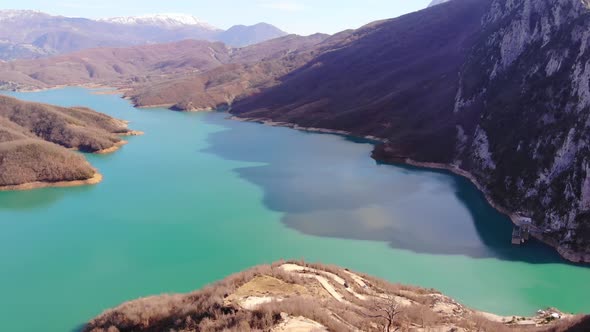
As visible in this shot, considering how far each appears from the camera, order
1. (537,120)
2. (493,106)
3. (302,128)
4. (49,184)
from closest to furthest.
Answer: (537,120) < (49,184) < (493,106) < (302,128)

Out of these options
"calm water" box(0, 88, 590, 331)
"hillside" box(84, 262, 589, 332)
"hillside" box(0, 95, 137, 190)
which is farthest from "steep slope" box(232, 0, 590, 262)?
"hillside" box(0, 95, 137, 190)

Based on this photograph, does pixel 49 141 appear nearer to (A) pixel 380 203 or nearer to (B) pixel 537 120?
(A) pixel 380 203

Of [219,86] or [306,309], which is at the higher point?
[219,86]

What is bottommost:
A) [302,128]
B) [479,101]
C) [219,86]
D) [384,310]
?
[302,128]

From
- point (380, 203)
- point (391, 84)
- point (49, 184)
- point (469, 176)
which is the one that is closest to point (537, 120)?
point (469, 176)

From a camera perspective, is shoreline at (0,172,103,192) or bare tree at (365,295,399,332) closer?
→ bare tree at (365,295,399,332)

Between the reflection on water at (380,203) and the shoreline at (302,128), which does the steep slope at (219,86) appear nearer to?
the shoreline at (302,128)

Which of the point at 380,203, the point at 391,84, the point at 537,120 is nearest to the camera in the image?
the point at 380,203

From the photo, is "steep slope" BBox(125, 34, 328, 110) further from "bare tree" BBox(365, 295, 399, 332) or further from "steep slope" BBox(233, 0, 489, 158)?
"bare tree" BBox(365, 295, 399, 332)

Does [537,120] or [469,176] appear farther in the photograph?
[469,176]
